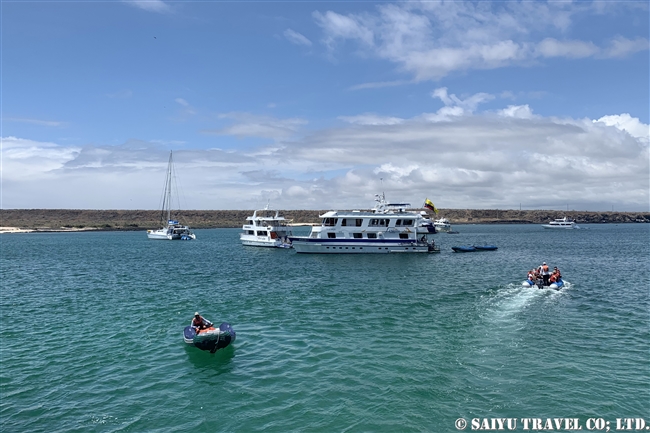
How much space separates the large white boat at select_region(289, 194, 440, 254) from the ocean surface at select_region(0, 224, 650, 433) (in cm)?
2749

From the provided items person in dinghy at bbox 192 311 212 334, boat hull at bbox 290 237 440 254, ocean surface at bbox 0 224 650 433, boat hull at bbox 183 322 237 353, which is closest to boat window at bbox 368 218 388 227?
boat hull at bbox 290 237 440 254

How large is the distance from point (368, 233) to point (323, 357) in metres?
50.7

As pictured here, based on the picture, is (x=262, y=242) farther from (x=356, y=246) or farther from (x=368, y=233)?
(x=368, y=233)

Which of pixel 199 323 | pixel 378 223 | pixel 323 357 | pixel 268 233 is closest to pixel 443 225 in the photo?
pixel 268 233

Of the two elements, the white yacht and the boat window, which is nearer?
the boat window

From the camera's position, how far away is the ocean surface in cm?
1544

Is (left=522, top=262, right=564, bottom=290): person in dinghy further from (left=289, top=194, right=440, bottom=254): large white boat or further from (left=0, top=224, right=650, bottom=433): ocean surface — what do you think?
(left=289, top=194, right=440, bottom=254): large white boat

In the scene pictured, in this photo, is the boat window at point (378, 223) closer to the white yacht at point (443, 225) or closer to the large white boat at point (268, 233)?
the large white boat at point (268, 233)

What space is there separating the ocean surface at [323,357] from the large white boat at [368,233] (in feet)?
90.2

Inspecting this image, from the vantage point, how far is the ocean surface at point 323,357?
50.6ft

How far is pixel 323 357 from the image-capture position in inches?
831

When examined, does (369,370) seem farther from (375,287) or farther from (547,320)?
(375,287)

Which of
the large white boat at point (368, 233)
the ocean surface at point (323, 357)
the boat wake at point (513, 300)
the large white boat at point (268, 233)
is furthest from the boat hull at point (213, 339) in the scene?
the large white boat at point (268, 233)

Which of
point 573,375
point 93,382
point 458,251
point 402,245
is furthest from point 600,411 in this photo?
point 458,251
